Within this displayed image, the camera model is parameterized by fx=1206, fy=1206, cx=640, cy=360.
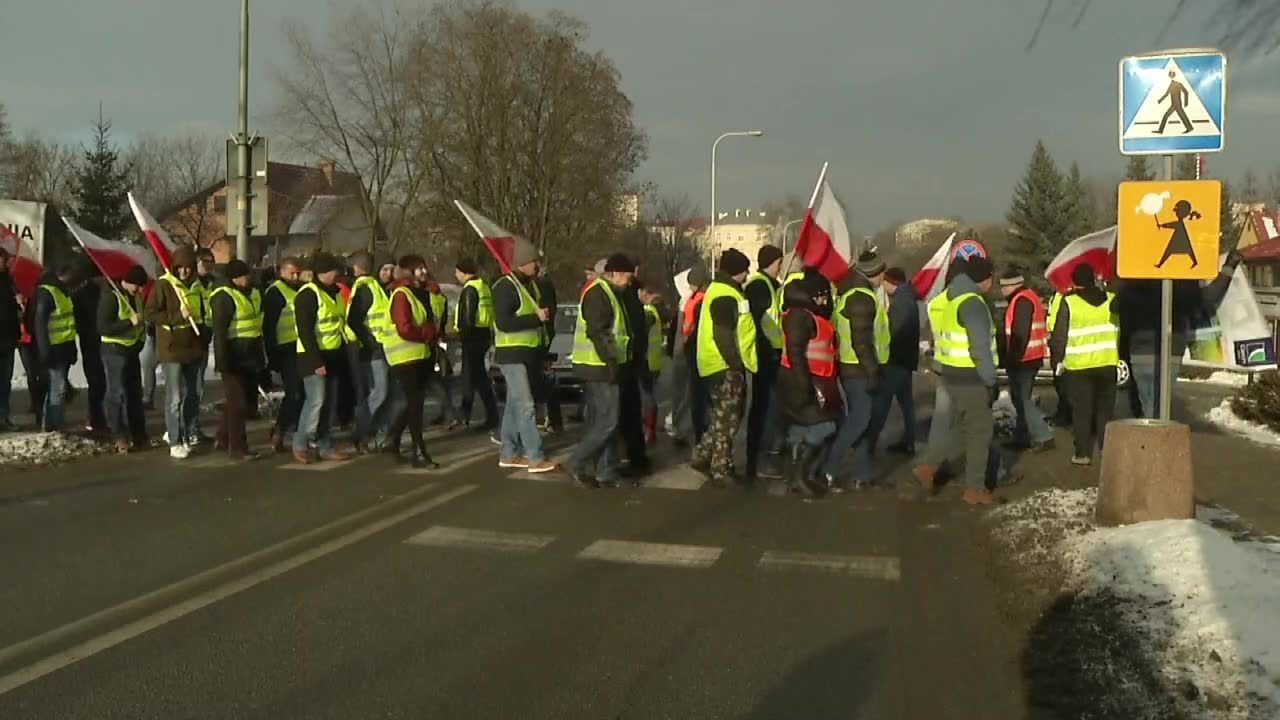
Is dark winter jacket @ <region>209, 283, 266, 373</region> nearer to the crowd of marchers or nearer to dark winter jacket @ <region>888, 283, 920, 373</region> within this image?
the crowd of marchers

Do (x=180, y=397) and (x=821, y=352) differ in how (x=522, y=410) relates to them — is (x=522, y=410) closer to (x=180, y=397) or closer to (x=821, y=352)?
(x=821, y=352)

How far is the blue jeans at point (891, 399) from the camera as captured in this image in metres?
11.2

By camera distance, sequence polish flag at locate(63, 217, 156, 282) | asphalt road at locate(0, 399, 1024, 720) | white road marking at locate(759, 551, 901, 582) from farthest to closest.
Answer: polish flag at locate(63, 217, 156, 282) → white road marking at locate(759, 551, 901, 582) → asphalt road at locate(0, 399, 1024, 720)

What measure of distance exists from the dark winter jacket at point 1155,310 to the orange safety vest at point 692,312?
3906 millimetres

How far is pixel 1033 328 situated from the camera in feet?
39.7

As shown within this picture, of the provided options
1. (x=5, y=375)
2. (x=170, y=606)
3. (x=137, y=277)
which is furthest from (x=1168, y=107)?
(x=5, y=375)

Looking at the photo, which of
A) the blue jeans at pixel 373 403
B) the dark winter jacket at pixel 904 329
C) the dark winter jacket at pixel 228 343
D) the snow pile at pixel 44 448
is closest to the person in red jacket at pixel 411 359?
the blue jeans at pixel 373 403

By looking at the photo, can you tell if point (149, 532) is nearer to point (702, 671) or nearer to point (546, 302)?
point (702, 671)

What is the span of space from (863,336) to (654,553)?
325 centimetres

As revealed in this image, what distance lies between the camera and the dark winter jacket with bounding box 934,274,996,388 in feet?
29.5

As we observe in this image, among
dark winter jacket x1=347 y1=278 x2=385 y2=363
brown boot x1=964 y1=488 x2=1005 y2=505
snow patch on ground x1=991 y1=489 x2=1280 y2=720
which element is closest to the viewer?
snow patch on ground x1=991 y1=489 x2=1280 y2=720

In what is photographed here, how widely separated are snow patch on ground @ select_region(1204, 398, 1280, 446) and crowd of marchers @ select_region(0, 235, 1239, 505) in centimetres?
148

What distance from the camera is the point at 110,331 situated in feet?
37.3

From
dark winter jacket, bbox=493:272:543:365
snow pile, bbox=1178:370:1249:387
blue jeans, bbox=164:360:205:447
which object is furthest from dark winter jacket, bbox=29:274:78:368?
snow pile, bbox=1178:370:1249:387
